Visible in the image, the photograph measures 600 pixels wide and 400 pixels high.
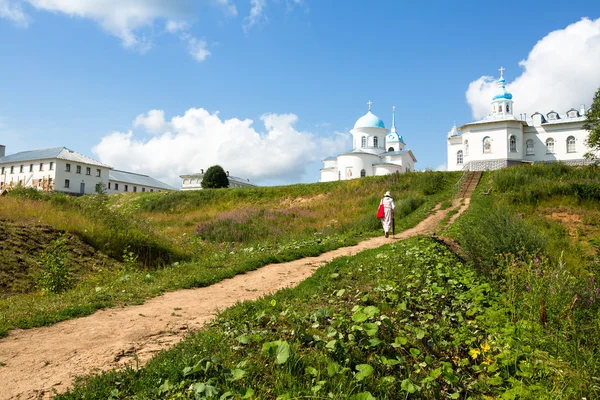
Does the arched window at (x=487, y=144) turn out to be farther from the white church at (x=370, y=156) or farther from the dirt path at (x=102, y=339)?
the dirt path at (x=102, y=339)

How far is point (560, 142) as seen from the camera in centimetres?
5047

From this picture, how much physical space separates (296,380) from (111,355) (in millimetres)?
2313

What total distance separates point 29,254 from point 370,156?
47.1m

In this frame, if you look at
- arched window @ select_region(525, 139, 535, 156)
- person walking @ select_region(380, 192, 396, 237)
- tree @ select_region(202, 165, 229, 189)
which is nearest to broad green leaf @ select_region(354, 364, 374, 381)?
person walking @ select_region(380, 192, 396, 237)

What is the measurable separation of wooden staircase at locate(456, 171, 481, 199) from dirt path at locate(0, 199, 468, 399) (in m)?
23.1

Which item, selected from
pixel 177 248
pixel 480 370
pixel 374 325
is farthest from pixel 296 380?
pixel 177 248

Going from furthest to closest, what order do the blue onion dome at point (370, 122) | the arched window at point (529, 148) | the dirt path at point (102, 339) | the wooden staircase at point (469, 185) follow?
the blue onion dome at point (370, 122), the arched window at point (529, 148), the wooden staircase at point (469, 185), the dirt path at point (102, 339)

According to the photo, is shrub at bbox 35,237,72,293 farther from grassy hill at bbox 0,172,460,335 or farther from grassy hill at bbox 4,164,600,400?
grassy hill at bbox 4,164,600,400

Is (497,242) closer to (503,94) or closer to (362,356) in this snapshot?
(362,356)

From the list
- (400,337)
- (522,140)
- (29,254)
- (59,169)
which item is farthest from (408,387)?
(59,169)

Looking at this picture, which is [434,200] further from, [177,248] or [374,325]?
[374,325]

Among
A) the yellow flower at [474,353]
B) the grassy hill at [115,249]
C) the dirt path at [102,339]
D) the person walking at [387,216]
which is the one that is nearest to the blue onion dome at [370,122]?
the grassy hill at [115,249]

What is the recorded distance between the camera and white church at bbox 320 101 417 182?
2135 inches

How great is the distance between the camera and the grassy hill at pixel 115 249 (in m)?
7.66
